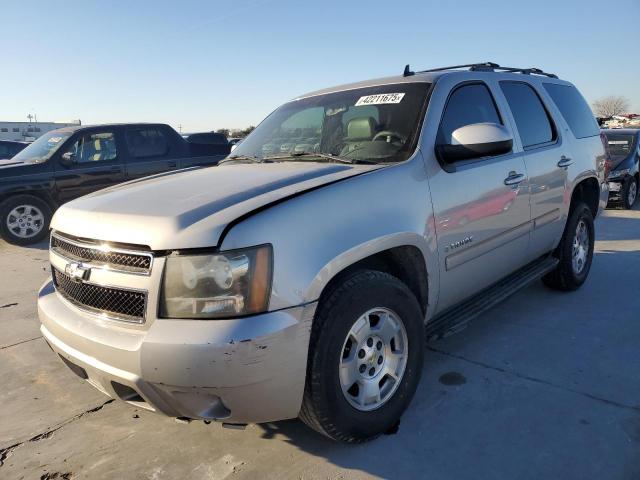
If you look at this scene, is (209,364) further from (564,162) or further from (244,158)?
(564,162)

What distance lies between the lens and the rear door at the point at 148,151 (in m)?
8.66

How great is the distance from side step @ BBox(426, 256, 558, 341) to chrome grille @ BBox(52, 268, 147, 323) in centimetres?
159

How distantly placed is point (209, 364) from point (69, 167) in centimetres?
754

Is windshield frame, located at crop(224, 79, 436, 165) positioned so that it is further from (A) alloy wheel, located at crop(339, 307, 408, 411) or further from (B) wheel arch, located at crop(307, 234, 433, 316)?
(A) alloy wheel, located at crop(339, 307, 408, 411)

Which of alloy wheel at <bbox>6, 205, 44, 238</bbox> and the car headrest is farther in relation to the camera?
alloy wheel at <bbox>6, 205, 44, 238</bbox>

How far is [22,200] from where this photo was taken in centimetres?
804

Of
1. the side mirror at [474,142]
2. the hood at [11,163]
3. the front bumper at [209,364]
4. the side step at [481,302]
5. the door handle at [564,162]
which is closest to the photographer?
the front bumper at [209,364]

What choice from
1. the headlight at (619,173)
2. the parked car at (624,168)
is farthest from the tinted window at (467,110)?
the headlight at (619,173)

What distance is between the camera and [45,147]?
335 inches

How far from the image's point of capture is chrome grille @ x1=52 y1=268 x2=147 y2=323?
2.10 m

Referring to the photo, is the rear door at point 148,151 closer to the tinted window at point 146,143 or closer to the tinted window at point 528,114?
the tinted window at point 146,143

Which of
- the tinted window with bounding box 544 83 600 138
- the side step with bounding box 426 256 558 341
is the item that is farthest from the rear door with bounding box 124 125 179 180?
the side step with bounding box 426 256 558 341

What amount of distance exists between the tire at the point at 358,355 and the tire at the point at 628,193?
30.5 ft

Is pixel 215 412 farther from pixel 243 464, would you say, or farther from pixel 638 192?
pixel 638 192
